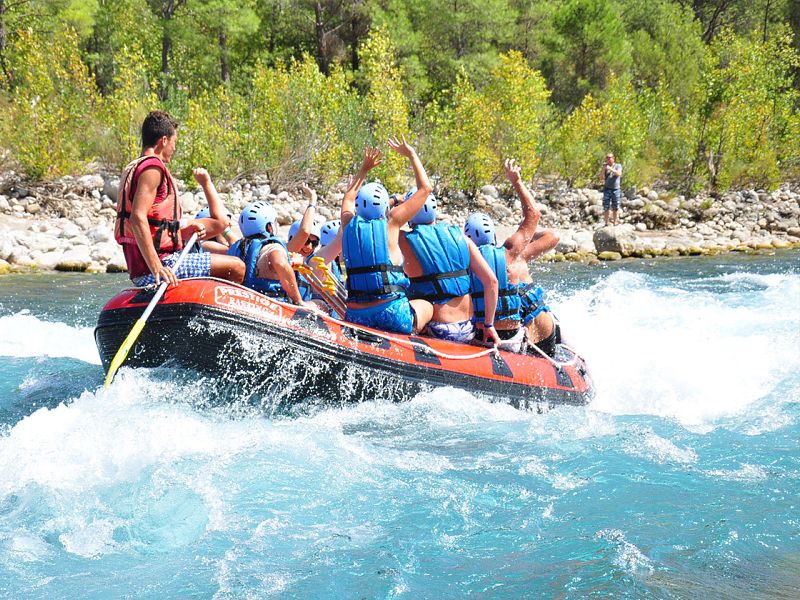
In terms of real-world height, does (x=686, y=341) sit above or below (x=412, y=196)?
below

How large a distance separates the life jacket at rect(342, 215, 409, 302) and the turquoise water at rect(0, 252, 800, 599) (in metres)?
0.84

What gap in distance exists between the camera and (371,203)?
5688 mm

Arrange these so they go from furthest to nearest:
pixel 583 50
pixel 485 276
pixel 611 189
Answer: pixel 583 50, pixel 611 189, pixel 485 276

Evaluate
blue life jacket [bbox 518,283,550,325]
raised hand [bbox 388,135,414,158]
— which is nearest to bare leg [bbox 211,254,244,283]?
raised hand [bbox 388,135,414,158]

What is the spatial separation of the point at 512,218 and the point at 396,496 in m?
19.3

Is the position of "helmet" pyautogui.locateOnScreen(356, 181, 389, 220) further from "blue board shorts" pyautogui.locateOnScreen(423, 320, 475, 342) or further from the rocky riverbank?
the rocky riverbank

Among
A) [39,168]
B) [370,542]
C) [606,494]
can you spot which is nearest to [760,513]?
[606,494]

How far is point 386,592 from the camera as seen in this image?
3.65m

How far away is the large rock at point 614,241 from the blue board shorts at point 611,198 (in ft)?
7.82

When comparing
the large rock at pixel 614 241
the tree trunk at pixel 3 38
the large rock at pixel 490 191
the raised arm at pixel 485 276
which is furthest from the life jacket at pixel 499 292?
the tree trunk at pixel 3 38

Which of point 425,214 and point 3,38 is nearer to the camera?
point 425,214

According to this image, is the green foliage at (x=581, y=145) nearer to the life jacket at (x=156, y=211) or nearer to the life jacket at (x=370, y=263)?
the life jacket at (x=370, y=263)

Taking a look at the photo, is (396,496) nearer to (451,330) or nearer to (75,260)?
(451,330)

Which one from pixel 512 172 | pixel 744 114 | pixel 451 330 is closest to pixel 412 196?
pixel 512 172
